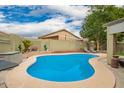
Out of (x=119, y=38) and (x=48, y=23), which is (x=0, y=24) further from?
(x=119, y=38)

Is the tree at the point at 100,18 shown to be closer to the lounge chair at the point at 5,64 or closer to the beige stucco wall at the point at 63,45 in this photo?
the beige stucco wall at the point at 63,45

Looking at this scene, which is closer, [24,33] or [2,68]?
[2,68]

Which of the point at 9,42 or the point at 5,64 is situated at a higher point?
the point at 9,42

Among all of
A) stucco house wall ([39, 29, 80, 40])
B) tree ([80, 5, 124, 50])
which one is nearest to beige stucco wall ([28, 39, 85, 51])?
stucco house wall ([39, 29, 80, 40])

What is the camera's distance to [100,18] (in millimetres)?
14164

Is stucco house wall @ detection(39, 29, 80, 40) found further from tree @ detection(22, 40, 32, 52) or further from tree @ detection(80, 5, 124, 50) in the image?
tree @ detection(80, 5, 124, 50)

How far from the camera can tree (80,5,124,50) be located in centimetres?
1348

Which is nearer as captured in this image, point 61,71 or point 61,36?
point 61,71

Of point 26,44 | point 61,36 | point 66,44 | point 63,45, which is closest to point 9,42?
point 26,44

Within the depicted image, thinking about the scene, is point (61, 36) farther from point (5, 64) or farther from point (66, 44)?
point (5, 64)
